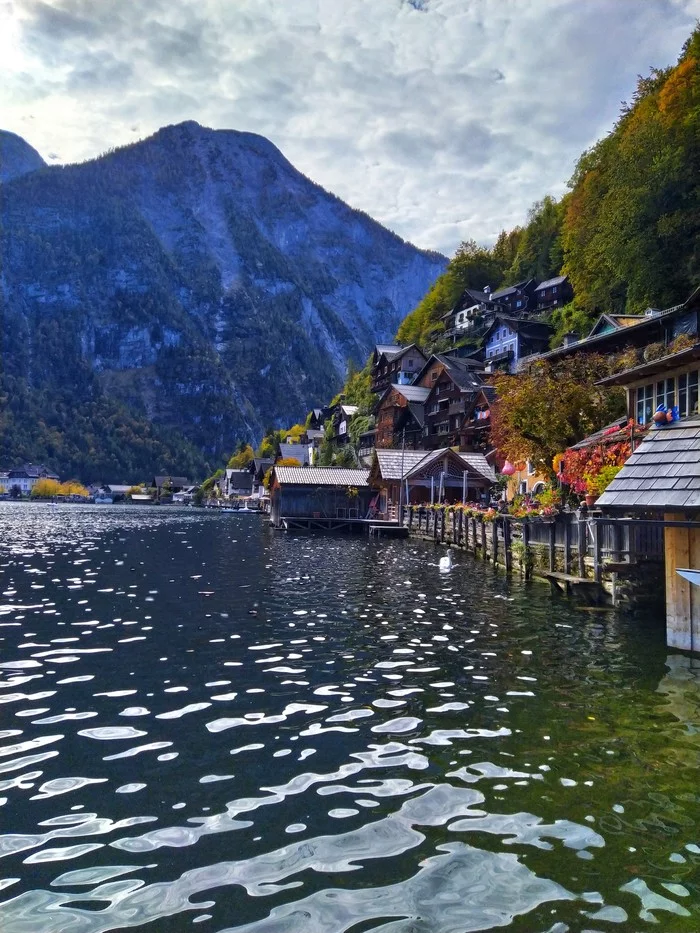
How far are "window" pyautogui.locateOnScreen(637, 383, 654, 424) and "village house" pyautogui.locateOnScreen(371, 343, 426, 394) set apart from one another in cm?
7442

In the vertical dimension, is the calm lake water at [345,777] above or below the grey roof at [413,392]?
below

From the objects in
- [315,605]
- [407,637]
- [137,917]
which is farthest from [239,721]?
[315,605]

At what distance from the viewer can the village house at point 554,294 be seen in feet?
294

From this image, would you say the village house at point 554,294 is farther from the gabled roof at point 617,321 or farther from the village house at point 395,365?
the gabled roof at point 617,321

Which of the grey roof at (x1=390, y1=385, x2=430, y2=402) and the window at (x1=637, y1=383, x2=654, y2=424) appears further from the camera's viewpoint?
the grey roof at (x1=390, y1=385, x2=430, y2=402)

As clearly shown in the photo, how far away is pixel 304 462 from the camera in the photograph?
12000 cm

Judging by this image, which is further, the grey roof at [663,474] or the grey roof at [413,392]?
the grey roof at [413,392]

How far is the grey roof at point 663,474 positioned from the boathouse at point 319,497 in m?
51.9

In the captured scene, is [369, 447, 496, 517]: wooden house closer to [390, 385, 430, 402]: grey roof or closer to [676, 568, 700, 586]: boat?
[390, 385, 430, 402]: grey roof

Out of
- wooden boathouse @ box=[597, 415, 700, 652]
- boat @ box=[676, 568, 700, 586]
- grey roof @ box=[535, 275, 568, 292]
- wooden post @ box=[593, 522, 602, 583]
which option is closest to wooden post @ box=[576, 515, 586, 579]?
wooden post @ box=[593, 522, 602, 583]

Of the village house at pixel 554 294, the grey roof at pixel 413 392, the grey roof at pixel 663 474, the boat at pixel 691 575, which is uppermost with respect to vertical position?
the village house at pixel 554 294

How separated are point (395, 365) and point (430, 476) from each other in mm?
45483

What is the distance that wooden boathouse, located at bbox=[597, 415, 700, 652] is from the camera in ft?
43.1

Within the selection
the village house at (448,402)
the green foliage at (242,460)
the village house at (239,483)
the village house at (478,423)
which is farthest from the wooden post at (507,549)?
the green foliage at (242,460)
